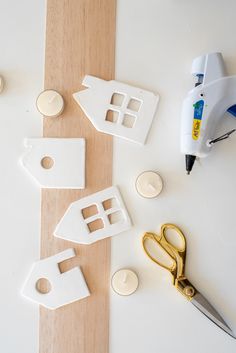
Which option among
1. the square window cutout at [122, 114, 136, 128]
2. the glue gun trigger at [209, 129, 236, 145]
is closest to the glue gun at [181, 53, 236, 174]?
the glue gun trigger at [209, 129, 236, 145]

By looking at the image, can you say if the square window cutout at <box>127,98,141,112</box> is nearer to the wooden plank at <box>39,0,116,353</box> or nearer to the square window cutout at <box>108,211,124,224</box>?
the wooden plank at <box>39,0,116,353</box>

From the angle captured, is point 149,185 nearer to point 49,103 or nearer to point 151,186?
point 151,186

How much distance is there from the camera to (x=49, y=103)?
0.72 metres

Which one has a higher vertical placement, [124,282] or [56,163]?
[56,163]

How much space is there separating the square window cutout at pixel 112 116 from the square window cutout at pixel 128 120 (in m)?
0.02

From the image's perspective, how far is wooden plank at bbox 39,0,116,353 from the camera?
0.72 meters

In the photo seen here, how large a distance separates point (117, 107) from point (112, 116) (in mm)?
21

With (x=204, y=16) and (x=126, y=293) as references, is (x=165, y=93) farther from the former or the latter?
(x=126, y=293)

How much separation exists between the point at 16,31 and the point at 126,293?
57cm

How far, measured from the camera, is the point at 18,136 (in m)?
0.75

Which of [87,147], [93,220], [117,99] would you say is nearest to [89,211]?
[93,220]

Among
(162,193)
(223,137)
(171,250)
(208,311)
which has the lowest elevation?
(208,311)

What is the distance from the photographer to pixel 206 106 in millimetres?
696

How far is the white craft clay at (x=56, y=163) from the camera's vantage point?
2.40ft
